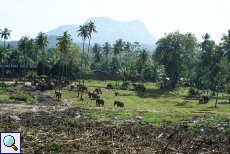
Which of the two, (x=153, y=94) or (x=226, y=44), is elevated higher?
(x=226, y=44)

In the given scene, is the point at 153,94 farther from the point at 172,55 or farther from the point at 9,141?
the point at 9,141

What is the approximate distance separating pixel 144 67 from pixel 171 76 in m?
17.4

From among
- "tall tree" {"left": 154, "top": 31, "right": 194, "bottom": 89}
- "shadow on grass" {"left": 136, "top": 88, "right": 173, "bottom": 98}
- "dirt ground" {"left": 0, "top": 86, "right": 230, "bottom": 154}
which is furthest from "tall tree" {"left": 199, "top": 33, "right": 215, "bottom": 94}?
"dirt ground" {"left": 0, "top": 86, "right": 230, "bottom": 154}

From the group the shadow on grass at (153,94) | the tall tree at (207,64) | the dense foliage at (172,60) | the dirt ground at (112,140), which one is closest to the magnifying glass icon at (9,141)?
the dirt ground at (112,140)

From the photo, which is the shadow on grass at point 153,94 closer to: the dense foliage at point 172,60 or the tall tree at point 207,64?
the dense foliage at point 172,60

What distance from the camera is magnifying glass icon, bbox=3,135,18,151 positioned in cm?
1965

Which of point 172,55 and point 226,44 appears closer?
point 226,44

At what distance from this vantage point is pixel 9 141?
20.1 metres

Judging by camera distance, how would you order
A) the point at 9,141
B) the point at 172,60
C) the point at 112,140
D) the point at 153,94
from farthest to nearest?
the point at 172,60 < the point at 153,94 < the point at 112,140 < the point at 9,141

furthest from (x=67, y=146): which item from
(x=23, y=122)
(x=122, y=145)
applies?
(x=23, y=122)

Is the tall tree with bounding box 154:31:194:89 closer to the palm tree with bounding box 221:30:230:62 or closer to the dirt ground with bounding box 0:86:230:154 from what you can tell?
the palm tree with bounding box 221:30:230:62

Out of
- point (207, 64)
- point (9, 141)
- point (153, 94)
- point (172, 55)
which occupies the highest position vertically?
point (172, 55)

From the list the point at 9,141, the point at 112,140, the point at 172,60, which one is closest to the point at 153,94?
the point at 172,60

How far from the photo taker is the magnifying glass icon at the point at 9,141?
19.6 metres
